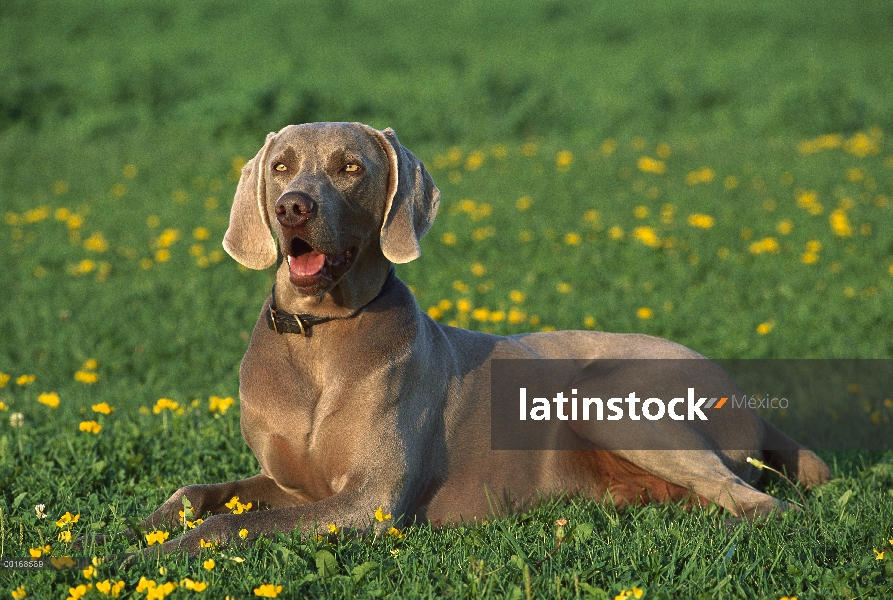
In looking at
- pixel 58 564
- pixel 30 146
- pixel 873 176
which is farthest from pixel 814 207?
pixel 30 146

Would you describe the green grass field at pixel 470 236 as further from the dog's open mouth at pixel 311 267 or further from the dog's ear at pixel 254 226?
the dog's ear at pixel 254 226

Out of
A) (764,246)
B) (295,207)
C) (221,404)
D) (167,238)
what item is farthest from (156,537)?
(764,246)

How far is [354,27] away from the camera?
24047mm

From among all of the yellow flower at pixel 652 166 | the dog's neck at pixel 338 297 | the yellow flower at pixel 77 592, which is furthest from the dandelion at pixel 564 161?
the yellow flower at pixel 77 592

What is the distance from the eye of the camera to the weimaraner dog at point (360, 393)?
3717mm

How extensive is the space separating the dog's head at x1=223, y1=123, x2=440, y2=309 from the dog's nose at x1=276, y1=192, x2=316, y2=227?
32 mm

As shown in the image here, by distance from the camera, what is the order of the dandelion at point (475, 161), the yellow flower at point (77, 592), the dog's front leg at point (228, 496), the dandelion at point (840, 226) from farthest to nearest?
1. the dandelion at point (475, 161)
2. the dandelion at point (840, 226)
3. the dog's front leg at point (228, 496)
4. the yellow flower at point (77, 592)

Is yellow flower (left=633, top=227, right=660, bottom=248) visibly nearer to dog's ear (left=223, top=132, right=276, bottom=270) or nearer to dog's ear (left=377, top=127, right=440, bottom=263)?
dog's ear (left=377, top=127, right=440, bottom=263)

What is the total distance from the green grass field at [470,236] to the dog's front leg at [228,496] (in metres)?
0.27

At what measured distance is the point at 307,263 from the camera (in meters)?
3.74

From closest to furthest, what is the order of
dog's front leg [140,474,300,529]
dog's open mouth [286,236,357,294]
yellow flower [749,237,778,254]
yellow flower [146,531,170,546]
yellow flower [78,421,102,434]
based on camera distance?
yellow flower [146,531,170,546] → dog's open mouth [286,236,357,294] → dog's front leg [140,474,300,529] → yellow flower [78,421,102,434] → yellow flower [749,237,778,254]

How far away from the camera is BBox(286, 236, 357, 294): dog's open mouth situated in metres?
3.69

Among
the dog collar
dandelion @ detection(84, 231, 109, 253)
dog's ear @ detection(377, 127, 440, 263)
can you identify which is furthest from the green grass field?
dog's ear @ detection(377, 127, 440, 263)

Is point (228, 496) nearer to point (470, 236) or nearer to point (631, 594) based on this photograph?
point (631, 594)
